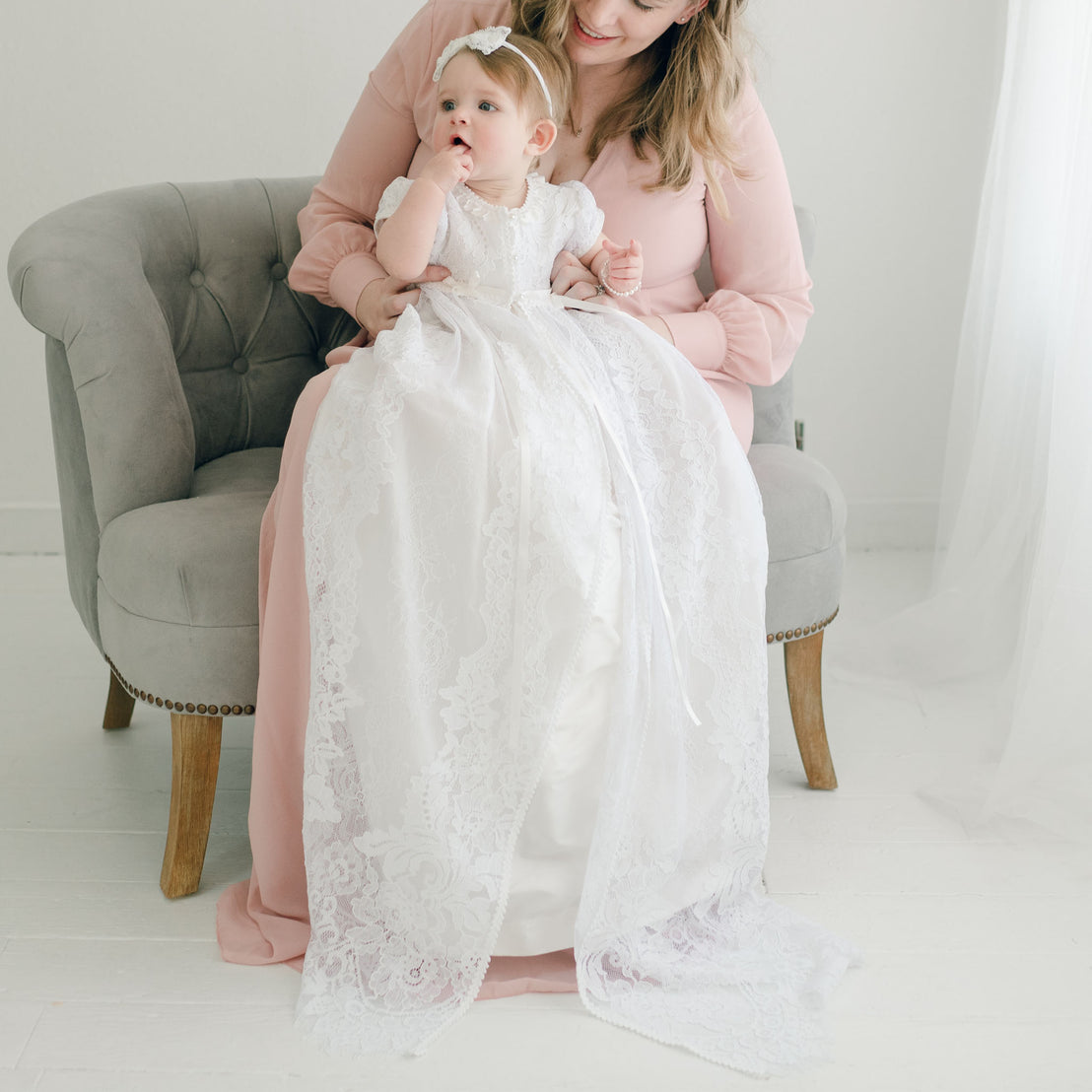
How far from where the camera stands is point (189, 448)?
1833 millimetres

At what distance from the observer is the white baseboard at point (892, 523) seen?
3.04 m

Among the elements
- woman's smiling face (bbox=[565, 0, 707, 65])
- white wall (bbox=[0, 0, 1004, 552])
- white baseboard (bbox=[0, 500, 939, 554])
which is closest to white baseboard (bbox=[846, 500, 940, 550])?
white baseboard (bbox=[0, 500, 939, 554])

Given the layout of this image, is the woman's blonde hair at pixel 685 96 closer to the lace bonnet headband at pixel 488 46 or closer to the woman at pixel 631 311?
the woman at pixel 631 311

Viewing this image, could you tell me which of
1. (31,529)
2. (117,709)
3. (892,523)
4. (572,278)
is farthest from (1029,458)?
(31,529)

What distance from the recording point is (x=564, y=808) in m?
1.48

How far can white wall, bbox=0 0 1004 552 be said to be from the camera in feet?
8.53

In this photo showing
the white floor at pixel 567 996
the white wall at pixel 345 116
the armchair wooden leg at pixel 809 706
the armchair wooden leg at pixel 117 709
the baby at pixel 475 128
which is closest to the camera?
the white floor at pixel 567 996

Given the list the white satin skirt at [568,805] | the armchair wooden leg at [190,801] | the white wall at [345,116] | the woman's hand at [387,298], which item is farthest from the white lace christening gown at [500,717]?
the white wall at [345,116]

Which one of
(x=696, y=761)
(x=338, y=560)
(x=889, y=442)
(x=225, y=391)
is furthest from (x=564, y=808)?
(x=889, y=442)

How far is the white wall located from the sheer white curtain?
1.77ft

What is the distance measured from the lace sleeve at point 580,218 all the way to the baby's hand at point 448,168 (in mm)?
171

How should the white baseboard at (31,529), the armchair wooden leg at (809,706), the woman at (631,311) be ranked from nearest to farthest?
the woman at (631,311) < the armchair wooden leg at (809,706) < the white baseboard at (31,529)

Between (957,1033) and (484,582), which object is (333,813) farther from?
(957,1033)

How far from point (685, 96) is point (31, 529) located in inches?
77.4
